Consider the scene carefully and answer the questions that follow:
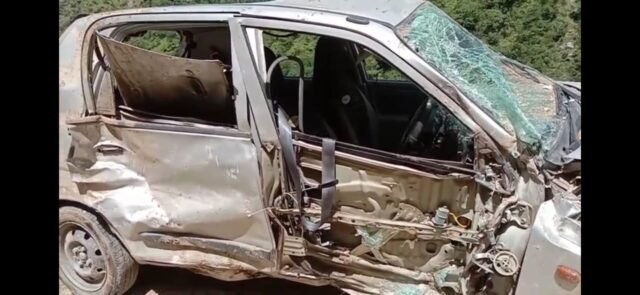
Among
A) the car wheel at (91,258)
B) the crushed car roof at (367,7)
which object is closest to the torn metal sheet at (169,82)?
the crushed car roof at (367,7)

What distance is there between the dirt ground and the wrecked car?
0.25 metres

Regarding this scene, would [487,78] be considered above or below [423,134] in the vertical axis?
above

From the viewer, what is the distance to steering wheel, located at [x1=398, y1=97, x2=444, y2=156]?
333cm

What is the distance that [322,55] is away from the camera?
12.0ft

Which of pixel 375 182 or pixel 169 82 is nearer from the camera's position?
pixel 375 182

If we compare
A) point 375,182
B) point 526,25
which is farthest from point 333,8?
point 526,25

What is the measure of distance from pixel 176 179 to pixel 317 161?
73cm

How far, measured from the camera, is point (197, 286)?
149 inches

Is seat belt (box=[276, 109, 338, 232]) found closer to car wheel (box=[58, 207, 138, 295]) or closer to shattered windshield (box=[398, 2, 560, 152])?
shattered windshield (box=[398, 2, 560, 152])

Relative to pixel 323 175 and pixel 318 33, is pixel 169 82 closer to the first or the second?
pixel 318 33

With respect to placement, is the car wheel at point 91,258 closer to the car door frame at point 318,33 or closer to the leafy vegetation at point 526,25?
the car door frame at point 318,33

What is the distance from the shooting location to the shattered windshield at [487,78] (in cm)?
284
